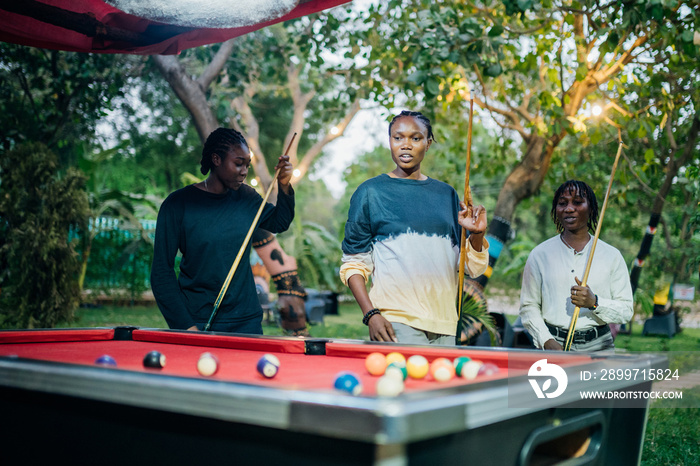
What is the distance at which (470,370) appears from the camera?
5.63 feet

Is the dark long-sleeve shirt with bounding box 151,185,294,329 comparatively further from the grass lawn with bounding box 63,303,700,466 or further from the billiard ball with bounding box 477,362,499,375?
the grass lawn with bounding box 63,303,700,466

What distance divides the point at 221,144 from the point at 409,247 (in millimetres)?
1270

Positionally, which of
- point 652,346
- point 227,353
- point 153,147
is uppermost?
point 153,147

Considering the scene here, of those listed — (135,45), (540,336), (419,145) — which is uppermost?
(135,45)

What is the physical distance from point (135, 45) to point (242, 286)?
158 cm

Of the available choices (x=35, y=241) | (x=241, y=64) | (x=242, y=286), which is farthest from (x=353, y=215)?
(x=35, y=241)

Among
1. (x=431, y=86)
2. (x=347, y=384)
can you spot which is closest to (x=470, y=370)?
(x=347, y=384)

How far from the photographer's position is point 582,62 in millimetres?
5695

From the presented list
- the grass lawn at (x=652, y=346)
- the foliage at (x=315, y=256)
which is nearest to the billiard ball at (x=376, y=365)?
the grass lawn at (x=652, y=346)

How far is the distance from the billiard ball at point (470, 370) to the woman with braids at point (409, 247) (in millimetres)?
932

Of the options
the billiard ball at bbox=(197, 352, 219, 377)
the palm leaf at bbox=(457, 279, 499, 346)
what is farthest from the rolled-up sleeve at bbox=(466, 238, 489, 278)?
the palm leaf at bbox=(457, 279, 499, 346)

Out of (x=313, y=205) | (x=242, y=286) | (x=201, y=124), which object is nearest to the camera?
(x=242, y=286)

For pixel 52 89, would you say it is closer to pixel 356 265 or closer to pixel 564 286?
pixel 356 265

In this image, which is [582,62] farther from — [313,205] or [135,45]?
[313,205]
